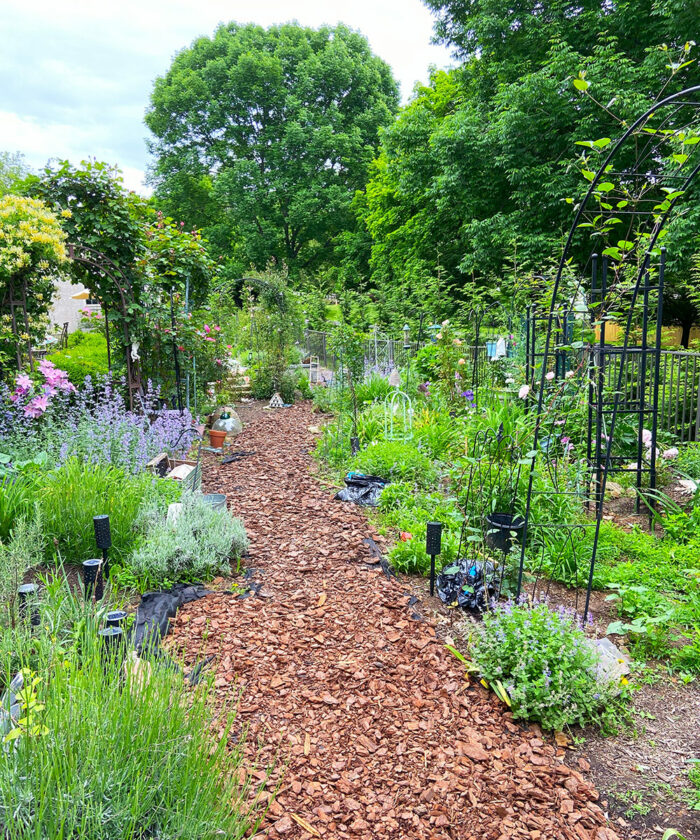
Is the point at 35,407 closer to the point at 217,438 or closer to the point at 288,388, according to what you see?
the point at 217,438

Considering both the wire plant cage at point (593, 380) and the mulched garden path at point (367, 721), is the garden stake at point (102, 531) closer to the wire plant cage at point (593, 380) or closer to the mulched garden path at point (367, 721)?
the mulched garden path at point (367, 721)

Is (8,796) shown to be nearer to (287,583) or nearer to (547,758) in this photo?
(547,758)

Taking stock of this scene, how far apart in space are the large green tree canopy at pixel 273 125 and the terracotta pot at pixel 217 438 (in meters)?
14.1

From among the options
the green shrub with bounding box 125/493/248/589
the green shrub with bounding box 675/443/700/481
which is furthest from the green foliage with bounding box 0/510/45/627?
the green shrub with bounding box 675/443/700/481

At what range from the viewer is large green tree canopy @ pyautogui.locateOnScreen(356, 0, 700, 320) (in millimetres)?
8852

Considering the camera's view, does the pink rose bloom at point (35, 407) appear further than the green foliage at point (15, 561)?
Yes

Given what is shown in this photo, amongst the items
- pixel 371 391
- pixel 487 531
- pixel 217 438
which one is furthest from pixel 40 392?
pixel 371 391

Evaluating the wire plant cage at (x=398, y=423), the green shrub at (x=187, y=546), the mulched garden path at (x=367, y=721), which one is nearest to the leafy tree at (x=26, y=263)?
the green shrub at (x=187, y=546)

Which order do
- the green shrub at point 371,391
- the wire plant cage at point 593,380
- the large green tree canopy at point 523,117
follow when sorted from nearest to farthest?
the wire plant cage at point 593,380 < the green shrub at point 371,391 < the large green tree canopy at point 523,117

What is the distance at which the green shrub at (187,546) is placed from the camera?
311 centimetres

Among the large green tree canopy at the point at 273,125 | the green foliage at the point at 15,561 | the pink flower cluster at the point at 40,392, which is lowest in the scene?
the green foliage at the point at 15,561

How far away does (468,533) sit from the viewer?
358 cm

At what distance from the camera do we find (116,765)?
136 cm

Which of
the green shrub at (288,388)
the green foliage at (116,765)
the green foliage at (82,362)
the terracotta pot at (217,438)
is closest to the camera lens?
the green foliage at (116,765)
